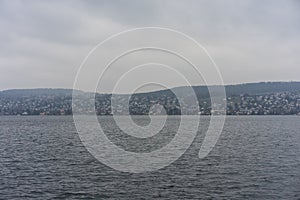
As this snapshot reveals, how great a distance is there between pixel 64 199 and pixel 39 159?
23729 mm

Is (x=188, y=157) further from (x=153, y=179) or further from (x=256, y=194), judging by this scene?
(x=256, y=194)

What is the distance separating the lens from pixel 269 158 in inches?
2071

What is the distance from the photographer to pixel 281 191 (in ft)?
107

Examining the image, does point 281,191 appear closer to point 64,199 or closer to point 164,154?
point 64,199

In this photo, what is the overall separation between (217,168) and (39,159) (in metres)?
24.0

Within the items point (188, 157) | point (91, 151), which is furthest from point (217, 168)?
point (91, 151)

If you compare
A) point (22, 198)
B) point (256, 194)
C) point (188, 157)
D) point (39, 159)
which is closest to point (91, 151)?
point (39, 159)

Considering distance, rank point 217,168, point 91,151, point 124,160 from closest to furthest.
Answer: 1. point 217,168
2. point 124,160
3. point 91,151

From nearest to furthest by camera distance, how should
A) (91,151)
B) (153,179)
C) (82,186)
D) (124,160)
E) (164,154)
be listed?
(82,186), (153,179), (124,160), (164,154), (91,151)

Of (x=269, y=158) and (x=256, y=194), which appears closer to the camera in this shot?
(x=256, y=194)

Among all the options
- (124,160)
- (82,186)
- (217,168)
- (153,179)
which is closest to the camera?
(82,186)

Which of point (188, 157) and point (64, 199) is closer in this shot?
point (64, 199)

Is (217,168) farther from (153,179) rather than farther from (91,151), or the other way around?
(91,151)

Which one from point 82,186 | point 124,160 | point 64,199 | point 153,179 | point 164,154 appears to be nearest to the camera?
point 64,199
